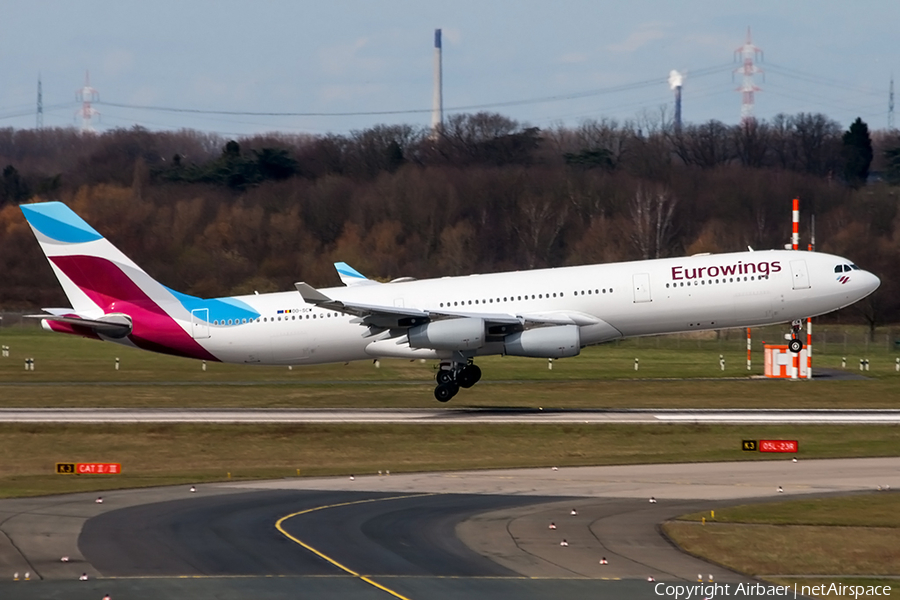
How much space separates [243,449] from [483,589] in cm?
2289

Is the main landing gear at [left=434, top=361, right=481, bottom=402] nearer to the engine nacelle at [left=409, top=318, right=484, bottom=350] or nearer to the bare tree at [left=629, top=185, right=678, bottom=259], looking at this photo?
the engine nacelle at [left=409, top=318, right=484, bottom=350]

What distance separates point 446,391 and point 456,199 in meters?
75.2

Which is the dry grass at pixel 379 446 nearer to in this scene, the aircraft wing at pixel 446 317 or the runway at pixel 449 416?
the runway at pixel 449 416

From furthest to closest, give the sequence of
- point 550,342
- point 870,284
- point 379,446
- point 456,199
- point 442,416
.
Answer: point 456,199 < point 870,284 < point 442,416 < point 550,342 < point 379,446

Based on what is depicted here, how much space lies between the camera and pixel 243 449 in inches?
1640

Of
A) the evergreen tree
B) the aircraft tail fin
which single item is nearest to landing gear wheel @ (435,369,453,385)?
the aircraft tail fin

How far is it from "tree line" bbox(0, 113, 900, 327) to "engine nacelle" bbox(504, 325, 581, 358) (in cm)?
4783

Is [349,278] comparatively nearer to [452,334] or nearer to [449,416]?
[452,334]

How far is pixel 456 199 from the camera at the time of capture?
123 metres

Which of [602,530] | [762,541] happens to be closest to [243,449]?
[602,530]

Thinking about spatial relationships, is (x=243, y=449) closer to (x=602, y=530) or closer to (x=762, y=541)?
(x=602, y=530)

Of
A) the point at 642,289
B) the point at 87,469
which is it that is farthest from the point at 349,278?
the point at 87,469

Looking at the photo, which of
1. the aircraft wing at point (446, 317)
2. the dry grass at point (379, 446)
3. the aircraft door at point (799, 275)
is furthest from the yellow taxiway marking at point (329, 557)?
the aircraft door at point (799, 275)

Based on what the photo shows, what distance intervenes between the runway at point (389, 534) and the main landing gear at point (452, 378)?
14407mm
